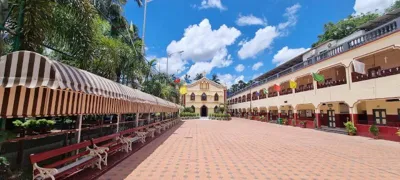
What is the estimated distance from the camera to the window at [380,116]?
16116mm

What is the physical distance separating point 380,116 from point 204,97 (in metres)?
39.5

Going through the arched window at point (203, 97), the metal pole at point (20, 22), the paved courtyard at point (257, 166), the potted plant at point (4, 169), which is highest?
the arched window at point (203, 97)

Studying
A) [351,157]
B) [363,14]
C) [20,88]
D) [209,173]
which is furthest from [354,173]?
[363,14]

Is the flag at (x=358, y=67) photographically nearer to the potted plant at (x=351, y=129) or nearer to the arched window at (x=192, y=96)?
the potted plant at (x=351, y=129)

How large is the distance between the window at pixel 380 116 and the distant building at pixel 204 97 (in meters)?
37.8

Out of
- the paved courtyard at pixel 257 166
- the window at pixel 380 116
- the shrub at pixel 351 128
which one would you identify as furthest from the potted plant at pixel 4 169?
the window at pixel 380 116

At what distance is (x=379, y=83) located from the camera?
13.9 metres

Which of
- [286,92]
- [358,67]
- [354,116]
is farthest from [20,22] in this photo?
[286,92]

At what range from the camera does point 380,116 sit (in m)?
16.4

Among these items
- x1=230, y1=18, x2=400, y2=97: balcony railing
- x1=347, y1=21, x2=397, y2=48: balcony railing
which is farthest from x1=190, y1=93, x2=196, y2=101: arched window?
Answer: x1=347, y1=21, x2=397, y2=48: balcony railing

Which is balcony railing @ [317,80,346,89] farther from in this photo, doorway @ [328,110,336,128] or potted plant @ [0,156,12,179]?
potted plant @ [0,156,12,179]

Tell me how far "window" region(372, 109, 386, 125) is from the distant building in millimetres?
37802

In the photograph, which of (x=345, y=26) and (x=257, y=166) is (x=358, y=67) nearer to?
(x=257, y=166)

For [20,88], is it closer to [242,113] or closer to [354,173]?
[354,173]
